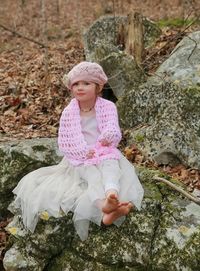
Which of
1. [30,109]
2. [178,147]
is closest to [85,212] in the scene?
[178,147]

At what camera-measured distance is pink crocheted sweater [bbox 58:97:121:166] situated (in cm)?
466

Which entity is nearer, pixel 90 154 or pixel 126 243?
pixel 126 243

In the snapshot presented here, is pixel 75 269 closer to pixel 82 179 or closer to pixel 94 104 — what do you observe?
pixel 82 179

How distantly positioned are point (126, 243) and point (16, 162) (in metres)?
1.82

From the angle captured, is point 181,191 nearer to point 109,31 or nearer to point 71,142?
point 71,142

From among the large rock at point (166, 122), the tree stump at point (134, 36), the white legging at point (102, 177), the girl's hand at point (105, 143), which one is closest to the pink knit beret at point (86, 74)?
the girl's hand at point (105, 143)

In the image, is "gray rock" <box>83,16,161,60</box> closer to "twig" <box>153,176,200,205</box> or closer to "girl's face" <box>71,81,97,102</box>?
"girl's face" <box>71,81,97,102</box>

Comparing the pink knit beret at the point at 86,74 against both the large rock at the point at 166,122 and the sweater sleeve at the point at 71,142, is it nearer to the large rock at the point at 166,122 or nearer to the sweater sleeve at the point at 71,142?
the sweater sleeve at the point at 71,142

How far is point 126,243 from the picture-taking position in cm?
448

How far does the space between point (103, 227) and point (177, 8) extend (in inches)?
554

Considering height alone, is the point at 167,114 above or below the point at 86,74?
below

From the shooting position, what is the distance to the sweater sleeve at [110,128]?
15.2 ft

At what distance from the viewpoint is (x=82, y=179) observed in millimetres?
4734

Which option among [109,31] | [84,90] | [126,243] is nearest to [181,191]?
[126,243]
